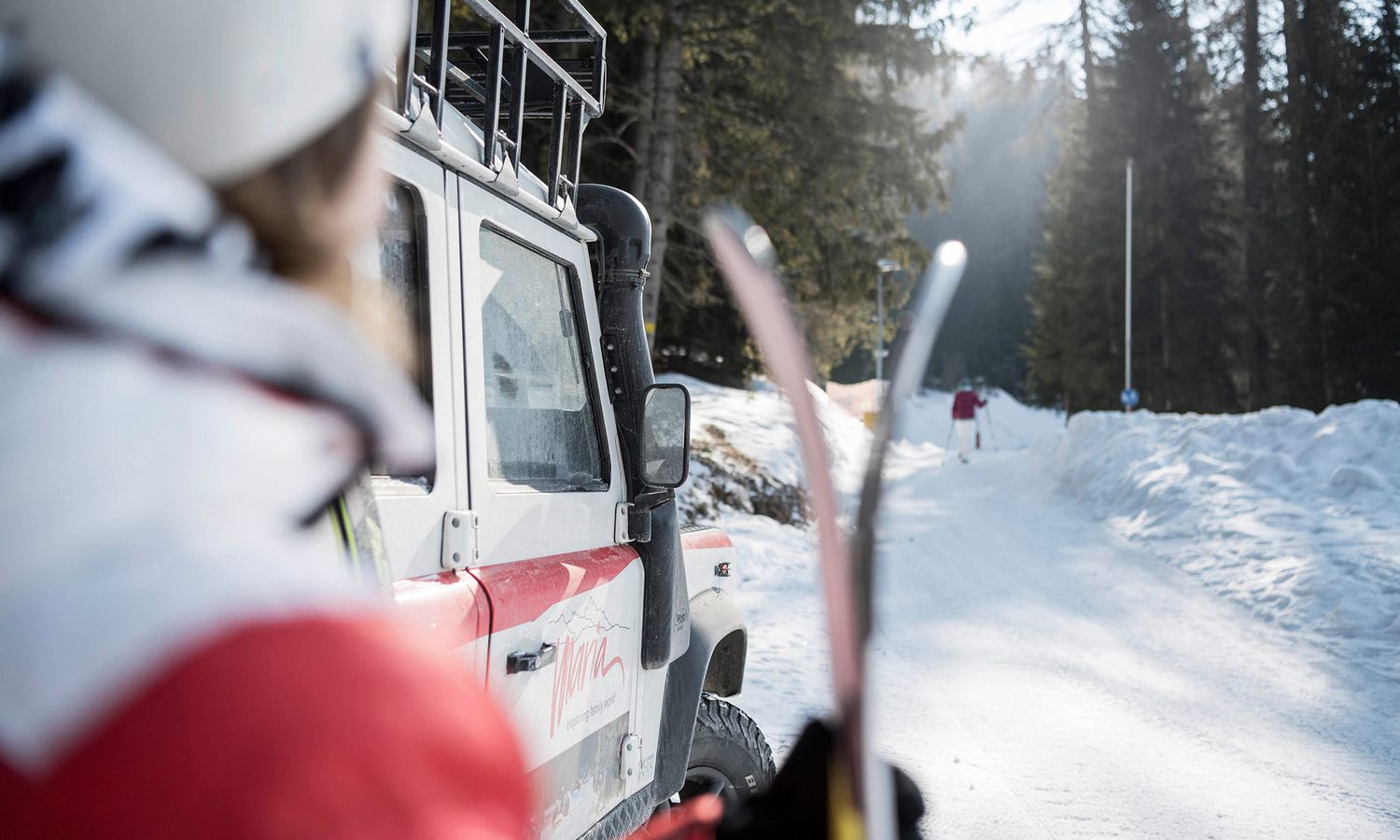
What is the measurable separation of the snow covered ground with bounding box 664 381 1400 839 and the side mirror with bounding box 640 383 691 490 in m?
0.65

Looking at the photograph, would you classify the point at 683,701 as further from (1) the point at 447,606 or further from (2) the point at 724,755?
(1) the point at 447,606

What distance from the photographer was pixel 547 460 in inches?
97.9

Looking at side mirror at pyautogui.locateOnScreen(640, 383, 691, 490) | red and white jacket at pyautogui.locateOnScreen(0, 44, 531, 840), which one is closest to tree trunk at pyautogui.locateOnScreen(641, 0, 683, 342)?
side mirror at pyautogui.locateOnScreen(640, 383, 691, 490)

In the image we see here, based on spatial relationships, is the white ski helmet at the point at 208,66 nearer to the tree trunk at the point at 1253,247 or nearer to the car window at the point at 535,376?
the car window at the point at 535,376

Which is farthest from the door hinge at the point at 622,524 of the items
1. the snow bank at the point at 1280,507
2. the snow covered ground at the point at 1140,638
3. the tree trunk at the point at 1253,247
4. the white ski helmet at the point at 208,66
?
the tree trunk at the point at 1253,247

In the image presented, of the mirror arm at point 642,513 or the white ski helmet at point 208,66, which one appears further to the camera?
the mirror arm at point 642,513

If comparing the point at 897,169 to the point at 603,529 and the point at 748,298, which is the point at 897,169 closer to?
the point at 603,529

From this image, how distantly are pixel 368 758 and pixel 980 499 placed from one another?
15.6 meters

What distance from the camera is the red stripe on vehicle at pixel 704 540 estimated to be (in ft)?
10.7

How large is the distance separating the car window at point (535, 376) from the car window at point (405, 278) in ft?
0.74

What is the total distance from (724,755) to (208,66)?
305 centimetres

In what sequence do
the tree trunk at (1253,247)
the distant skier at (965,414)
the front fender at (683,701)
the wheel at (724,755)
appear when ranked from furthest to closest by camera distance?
the tree trunk at (1253,247), the distant skier at (965,414), the wheel at (724,755), the front fender at (683,701)

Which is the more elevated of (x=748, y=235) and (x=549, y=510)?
(x=748, y=235)

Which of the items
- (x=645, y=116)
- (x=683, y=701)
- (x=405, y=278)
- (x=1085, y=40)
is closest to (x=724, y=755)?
(x=683, y=701)
